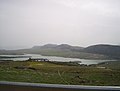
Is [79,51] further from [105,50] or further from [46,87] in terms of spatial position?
[46,87]

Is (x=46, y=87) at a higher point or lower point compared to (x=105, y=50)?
lower

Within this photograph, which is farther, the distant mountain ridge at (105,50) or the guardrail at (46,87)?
the distant mountain ridge at (105,50)

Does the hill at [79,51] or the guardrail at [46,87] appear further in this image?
the hill at [79,51]

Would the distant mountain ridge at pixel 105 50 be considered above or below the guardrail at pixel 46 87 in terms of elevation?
above

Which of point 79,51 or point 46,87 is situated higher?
point 79,51

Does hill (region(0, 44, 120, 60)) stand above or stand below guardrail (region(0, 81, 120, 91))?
above

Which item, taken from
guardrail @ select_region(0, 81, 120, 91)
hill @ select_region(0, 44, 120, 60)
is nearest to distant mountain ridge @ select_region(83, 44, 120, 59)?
hill @ select_region(0, 44, 120, 60)

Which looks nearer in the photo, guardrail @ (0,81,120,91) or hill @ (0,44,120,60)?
guardrail @ (0,81,120,91)

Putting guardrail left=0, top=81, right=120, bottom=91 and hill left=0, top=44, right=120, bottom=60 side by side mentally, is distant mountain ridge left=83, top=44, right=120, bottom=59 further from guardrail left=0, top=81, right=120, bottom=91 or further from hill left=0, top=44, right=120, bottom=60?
guardrail left=0, top=81, right=120, bottom=91

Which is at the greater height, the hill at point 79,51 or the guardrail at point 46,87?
the hill at point 79,51

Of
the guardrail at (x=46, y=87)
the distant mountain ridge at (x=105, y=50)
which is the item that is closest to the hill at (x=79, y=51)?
the distant mountain ridge at (x=105, y=50)

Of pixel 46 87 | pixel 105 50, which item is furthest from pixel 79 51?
pixel 46 87

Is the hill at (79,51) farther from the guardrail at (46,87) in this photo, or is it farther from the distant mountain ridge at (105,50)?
the guardrail at (46,87)

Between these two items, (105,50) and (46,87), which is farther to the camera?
(105,50)
